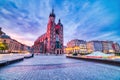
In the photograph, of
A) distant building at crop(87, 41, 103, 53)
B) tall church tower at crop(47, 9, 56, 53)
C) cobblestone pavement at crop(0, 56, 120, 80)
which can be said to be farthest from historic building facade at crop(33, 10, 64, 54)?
cobblestone pavement at crop(0, 56, 120, 80)

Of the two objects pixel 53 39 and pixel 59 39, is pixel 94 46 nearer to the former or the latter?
pixel 59 39

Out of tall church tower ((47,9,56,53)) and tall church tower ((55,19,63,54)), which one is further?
tall church tower ((55,19,63,54))

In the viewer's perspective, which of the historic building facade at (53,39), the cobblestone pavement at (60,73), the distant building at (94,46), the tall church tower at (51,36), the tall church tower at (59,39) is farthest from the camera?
the distant building at (94,46)

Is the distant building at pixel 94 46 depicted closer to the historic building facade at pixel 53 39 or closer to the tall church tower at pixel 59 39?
the tall church tower at pixel 59 39

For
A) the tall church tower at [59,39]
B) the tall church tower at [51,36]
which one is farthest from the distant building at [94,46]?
the tall church tower at [51,36]

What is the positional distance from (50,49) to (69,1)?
2459 inches

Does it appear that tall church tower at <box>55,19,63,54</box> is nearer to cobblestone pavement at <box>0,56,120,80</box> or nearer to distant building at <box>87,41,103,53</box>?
distant building at <box>87,41,103,53</box>

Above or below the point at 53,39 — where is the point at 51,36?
above

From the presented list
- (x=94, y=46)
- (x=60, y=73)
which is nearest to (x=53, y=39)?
(x=94, y=46)

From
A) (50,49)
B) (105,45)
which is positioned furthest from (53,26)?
(105,45)

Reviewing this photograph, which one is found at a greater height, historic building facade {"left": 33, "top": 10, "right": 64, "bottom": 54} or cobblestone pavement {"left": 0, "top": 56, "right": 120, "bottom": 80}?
historic building facade {"left": 33, "top": 10, "right": 64, "bottom": 54}

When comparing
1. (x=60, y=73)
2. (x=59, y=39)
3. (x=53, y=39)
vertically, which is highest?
(x=59, y=39)

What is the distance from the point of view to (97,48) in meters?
136

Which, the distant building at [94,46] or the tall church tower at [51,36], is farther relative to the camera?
the distant building at [94,46]
